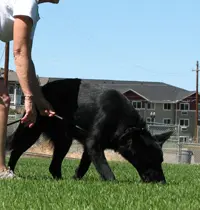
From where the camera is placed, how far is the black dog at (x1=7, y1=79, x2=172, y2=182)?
6781mm

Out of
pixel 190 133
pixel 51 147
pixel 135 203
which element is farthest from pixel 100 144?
pixel 190 133

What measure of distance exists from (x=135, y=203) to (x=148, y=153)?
2.79 metres

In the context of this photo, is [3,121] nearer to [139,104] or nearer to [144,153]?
[144,153]

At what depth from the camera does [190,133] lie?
91.3 meters

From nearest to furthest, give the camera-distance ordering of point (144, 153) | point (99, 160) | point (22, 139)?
point (99, 160), point (144, 153), point (22, 139)

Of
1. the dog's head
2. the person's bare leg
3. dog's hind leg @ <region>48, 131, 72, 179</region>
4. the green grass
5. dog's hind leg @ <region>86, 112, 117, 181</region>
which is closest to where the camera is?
the green grass

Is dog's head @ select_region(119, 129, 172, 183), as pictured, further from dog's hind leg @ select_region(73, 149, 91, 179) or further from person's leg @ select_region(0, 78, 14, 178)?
person's leg @ select_region(0, 78, 14, 178)

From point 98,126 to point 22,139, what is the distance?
1075 mm

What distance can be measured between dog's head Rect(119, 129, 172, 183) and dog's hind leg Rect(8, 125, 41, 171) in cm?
111

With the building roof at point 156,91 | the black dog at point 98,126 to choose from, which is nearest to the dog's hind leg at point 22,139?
the black dog at point 98,126

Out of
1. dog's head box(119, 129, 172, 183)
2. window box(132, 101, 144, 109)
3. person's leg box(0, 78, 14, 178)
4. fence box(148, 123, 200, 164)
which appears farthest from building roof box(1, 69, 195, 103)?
person's leg box(0, 78, 14, 178)

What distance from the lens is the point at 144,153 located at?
6957 mm

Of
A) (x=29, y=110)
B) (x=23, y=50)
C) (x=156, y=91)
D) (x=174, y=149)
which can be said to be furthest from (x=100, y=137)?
(x=156, y=91)

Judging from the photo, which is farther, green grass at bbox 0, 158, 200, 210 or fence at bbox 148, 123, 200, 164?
fence at bbox 148, 123, 200, 164
